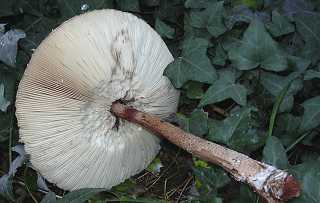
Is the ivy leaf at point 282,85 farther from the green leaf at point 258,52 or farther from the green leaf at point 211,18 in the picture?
the green leaf at point 211,18

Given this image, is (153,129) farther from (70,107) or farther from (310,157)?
(310,157)

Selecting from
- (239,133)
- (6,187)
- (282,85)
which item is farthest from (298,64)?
(6,187)

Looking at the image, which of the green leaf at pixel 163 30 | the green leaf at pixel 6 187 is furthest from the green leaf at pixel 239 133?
the green leaf at pixel 6 187

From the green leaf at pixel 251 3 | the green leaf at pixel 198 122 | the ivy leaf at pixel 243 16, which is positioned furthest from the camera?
the green leaf at pixel 251 3

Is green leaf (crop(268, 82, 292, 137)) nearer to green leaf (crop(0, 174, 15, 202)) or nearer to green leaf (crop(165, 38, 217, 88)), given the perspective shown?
green leaf (crop(165, 38, 217, 88))

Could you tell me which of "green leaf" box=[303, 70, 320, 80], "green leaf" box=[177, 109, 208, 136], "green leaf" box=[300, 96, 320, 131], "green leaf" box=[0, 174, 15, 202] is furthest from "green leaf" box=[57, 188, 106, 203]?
"green leaf" box=[303, 70, 320, 80]

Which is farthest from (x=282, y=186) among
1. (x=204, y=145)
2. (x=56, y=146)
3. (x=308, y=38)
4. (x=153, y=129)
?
(x=56, y=146)

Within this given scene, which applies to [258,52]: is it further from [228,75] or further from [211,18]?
[211,18]
